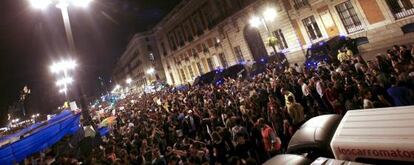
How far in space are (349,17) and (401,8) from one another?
3754 mm

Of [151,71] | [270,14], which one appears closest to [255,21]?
[270,14]

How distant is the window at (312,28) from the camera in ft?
81.7

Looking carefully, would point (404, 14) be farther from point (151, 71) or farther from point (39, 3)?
point (151, 71)

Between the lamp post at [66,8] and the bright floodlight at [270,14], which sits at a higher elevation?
the bright floodlight at [270,14]

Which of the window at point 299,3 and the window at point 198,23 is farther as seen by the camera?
the window at point 198,23

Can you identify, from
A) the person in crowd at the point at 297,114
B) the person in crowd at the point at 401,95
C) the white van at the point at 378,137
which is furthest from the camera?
the person in crowd at the point at 297,114

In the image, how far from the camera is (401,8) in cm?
1884

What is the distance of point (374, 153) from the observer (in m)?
3.35

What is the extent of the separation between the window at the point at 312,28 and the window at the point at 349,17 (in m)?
2.50

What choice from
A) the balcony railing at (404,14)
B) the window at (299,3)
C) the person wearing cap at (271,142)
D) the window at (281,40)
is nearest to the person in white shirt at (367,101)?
the person wearing cap at (271,142)

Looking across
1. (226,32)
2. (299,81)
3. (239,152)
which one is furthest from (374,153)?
(226,32)

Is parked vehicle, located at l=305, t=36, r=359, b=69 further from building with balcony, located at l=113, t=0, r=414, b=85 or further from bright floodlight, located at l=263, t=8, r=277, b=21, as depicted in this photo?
bright floodlight, located at l=263, t=8, r=277, b=21

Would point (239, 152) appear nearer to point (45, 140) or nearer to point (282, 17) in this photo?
point (45, 140)

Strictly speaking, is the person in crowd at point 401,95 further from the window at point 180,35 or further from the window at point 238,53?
the window at point 180,35
